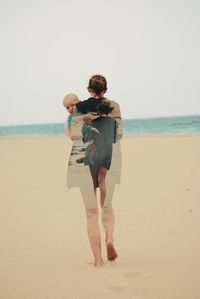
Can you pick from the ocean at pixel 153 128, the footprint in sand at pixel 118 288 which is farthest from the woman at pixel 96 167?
the ocean at pixel 153 128

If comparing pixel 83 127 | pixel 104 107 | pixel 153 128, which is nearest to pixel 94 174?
pixel 83 127

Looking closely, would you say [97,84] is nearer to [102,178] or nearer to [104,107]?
[104,107]

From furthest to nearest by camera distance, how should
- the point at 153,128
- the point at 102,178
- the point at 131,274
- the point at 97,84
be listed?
the point at 153,128 → the point at 102,178 → the point at 97,84 → the point at 131,274

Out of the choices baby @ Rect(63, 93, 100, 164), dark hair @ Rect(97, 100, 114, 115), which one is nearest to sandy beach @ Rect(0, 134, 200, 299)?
baby @ Rect(63, 93, 100, 164)

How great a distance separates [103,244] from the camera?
5.43 meters

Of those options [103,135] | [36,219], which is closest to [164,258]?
[103,135]

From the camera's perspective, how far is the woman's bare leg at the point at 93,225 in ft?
14.7

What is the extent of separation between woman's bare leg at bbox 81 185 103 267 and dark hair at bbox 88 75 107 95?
869 mm

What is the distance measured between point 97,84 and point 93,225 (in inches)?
49.5

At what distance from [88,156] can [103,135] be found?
232mm

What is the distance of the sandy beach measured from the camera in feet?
12.7

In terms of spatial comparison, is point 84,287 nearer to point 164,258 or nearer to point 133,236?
point 164,258

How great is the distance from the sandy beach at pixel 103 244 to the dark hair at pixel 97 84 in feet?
5.20

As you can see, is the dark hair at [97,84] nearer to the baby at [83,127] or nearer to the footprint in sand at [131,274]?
the baby at [83,127]
